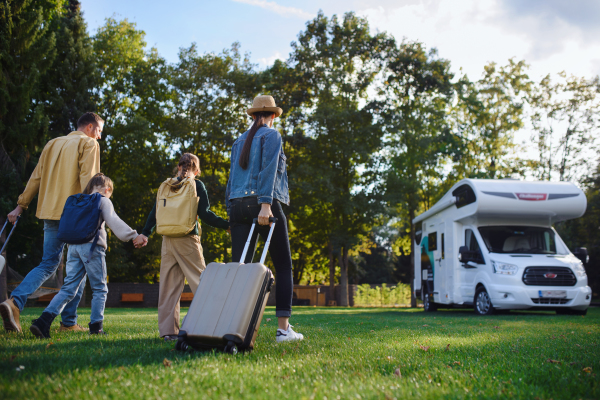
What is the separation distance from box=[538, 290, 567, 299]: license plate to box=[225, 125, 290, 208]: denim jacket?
28.6ft

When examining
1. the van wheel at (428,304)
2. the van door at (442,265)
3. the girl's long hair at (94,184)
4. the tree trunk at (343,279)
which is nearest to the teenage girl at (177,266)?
the girl's long hair at (94,184)

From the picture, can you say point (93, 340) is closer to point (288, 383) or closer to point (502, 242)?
point (288, 383)

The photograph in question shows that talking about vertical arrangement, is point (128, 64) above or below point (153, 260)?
above

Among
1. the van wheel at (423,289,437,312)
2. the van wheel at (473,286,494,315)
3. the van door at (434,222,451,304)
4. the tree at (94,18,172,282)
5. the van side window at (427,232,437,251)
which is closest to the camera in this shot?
the van wheel at (473,286,494,315)

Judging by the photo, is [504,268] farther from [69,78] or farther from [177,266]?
[69,78]

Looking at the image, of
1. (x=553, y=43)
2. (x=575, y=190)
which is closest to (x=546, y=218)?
(x=575, y=190)

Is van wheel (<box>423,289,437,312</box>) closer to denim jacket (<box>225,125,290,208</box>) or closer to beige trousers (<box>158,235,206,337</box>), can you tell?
beige trousers (<box>158,235,206,337</box>)

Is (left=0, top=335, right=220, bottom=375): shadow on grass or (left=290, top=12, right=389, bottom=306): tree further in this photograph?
(left=290, top=12, right=389, bottom=306): tree

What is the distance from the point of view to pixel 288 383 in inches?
105

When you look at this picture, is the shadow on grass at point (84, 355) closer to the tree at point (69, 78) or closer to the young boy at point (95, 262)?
the young boy at point (95, 262)

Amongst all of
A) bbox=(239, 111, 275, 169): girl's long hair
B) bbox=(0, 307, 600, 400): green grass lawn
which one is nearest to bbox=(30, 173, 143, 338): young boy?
bbox=(0, 307, 600, 400): green grass lawn

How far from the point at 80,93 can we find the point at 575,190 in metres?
20.2

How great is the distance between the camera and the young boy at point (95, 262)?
186 inches

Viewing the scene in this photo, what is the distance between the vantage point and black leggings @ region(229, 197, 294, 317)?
4.42 meters
